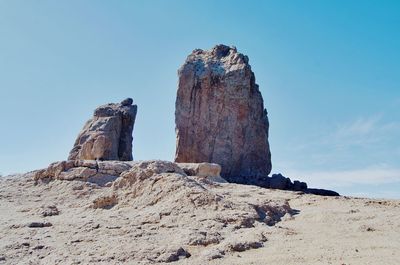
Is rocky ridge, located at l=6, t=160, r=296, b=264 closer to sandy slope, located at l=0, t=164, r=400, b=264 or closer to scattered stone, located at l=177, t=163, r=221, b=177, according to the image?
sandy slope, located at l=0, t=164, r=400, b=264

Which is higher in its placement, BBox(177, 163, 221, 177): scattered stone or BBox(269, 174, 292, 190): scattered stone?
BBox(269, 174, 292, 190): scattered stone

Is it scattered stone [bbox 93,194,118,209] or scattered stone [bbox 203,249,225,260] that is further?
scattered stone [bbox 93,194,118,209]

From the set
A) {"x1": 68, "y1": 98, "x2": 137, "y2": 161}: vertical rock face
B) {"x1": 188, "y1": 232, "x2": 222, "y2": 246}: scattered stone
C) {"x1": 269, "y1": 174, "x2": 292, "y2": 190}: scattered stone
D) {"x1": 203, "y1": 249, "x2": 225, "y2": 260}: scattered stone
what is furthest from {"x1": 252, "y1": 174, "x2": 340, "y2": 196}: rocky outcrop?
{"x1": 203, "y1": 249, "x2": 225, "y2": 260}: scattered stone

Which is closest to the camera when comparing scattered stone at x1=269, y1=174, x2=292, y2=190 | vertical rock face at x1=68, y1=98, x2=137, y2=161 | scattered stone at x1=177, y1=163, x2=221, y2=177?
scattered stone at x1=177, y1=163, x2=221, y2=177

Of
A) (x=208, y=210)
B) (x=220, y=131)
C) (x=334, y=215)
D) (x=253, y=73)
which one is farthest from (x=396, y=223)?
(x=253, y=73)

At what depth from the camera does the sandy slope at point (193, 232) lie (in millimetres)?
4898

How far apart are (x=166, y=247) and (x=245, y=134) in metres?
29.4

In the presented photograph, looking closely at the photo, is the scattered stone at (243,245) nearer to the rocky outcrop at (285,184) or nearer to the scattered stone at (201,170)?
the scattered stone at (201,170)

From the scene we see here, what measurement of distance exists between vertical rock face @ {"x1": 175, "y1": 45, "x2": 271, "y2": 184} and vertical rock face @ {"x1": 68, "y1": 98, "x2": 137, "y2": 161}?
21.3 feet

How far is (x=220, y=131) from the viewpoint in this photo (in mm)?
34094

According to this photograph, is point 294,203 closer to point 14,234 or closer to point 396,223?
point 396,223

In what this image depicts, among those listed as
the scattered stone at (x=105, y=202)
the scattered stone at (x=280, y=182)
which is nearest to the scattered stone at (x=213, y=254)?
the scattered stone at (x=105, y=202)

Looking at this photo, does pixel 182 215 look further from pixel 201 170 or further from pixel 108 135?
pixel 108 135

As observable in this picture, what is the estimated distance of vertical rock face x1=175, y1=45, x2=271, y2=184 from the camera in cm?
3394
